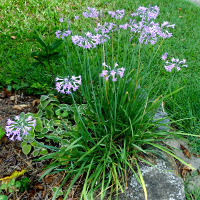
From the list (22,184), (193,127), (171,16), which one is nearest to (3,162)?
(22,184)

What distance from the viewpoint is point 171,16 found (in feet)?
17.7

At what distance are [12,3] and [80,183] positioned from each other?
4054mm

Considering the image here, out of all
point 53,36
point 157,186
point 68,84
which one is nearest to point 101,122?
point 68,84

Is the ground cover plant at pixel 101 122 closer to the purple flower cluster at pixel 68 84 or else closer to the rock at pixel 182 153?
the purple flower cluster at pixel 68 84

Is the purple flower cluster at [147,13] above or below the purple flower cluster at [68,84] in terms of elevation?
above

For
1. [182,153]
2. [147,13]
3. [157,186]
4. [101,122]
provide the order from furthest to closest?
[182,153] → [147,13] → [101,122] → [157,186]

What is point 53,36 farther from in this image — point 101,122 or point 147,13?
point 101,122

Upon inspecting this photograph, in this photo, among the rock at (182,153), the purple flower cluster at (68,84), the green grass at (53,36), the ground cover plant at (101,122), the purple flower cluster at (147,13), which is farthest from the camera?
the green grass at (53,36)

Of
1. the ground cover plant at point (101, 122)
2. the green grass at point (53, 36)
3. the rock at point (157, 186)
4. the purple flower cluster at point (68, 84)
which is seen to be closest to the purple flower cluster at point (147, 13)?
the ground cover plant at point (101, 122)

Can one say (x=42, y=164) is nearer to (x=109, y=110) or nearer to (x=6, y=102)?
(x=109, y=110)

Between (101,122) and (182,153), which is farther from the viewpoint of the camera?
(182,153)

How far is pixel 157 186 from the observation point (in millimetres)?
1792

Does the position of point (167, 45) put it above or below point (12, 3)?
below

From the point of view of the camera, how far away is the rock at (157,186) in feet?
5.74
